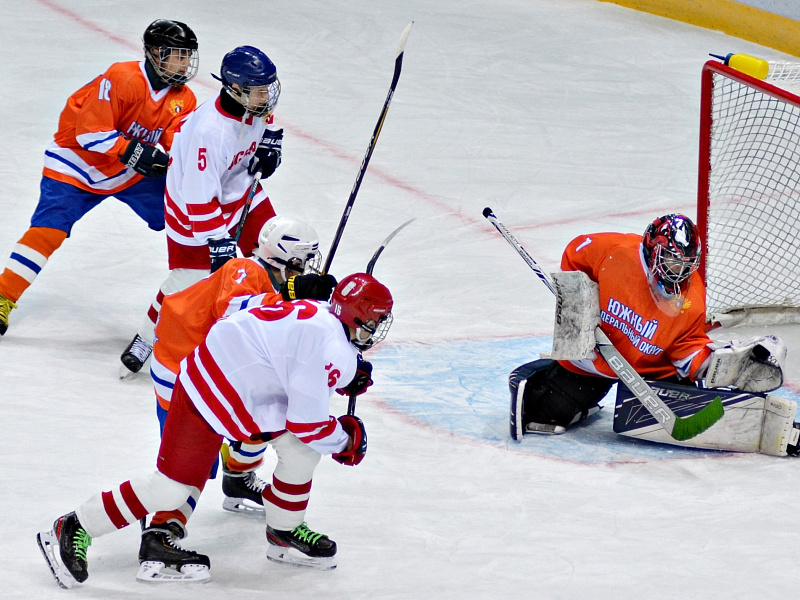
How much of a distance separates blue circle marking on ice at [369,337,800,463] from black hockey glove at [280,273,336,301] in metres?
0.99

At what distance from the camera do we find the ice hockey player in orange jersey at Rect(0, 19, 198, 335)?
436 centimetres

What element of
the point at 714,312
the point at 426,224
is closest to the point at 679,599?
the point at 714,312

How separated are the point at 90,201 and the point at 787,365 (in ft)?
8.61

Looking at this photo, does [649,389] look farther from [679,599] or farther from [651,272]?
[679,599]

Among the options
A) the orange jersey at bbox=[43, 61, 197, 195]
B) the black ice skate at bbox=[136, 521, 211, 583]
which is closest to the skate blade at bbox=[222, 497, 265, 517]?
the black ice skate at bbox=[136, 521, 211, 583]

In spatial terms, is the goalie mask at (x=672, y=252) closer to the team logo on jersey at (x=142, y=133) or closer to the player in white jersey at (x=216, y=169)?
the player in white jersey at (x=216, y=169)

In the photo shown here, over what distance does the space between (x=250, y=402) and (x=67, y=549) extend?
1.74 ft

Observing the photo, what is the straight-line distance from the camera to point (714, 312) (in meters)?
4.96

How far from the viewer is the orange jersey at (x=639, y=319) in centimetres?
376

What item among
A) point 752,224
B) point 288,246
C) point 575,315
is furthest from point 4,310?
point 752,224

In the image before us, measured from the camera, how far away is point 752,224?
213 inches

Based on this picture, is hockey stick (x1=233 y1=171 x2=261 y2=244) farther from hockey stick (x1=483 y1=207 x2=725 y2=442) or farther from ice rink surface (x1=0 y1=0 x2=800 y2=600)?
hockey stick (x1=483 y1=207 x2=725 y2=442)

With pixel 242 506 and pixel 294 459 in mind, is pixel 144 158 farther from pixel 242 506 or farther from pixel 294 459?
pixel 294 459

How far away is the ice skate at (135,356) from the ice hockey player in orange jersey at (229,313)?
2.91ft
